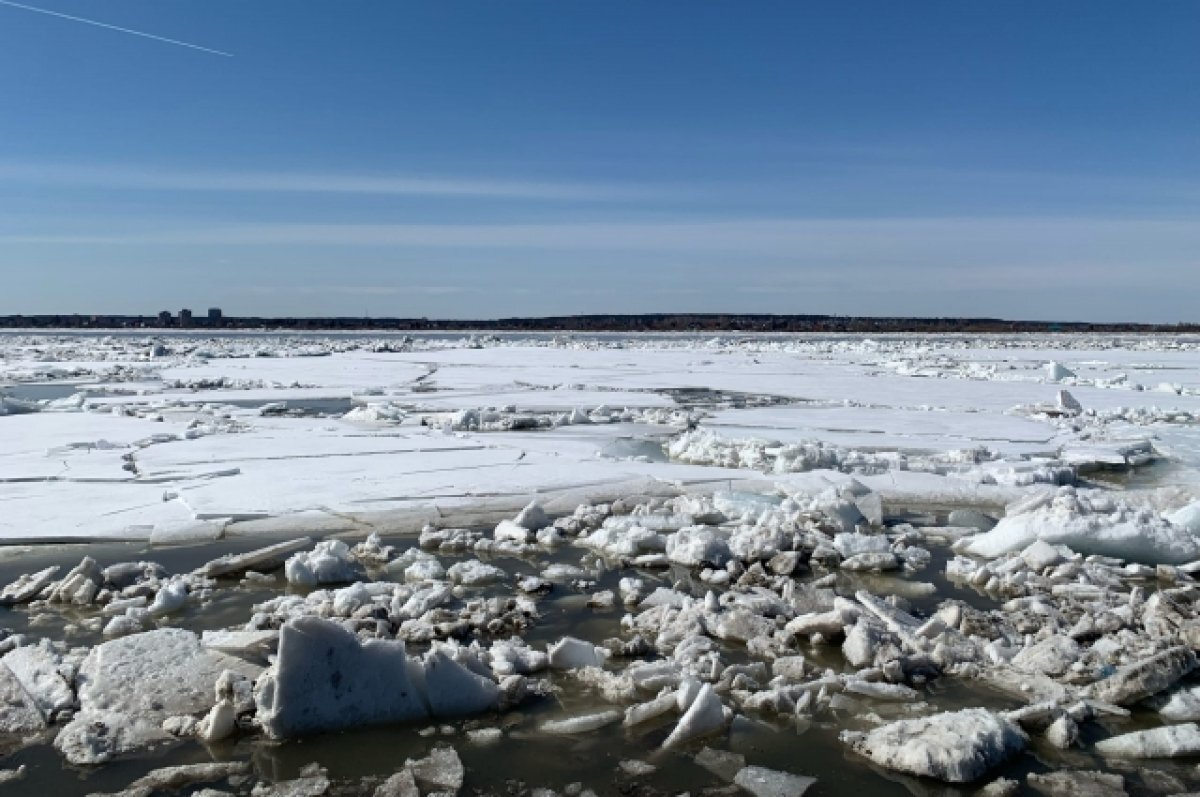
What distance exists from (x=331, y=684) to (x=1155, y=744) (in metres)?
2.62

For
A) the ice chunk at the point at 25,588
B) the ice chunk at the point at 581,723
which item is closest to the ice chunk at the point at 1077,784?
the ice chunk at the point at 581,723

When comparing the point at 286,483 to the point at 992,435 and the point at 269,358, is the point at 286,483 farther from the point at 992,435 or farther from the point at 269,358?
the point at 269,358

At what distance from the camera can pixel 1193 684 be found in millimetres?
3301

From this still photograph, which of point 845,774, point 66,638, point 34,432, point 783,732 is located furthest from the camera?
point 34,432

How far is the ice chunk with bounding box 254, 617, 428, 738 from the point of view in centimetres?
292

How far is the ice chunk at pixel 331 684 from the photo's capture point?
2.92m

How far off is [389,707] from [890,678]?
5.87ft

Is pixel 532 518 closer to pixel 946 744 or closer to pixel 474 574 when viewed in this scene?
pixel 474 574

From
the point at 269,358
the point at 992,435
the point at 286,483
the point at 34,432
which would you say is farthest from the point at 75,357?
the point at 992,435

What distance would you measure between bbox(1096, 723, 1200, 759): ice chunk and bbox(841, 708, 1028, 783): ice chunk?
26 centimetres

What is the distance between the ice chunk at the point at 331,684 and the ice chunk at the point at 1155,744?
7.26ft

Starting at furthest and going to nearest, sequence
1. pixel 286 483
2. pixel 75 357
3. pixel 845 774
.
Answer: pixel 75 357
pixel 286 483
pixel 845 774

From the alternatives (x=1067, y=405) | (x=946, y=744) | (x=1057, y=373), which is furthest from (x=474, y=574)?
(x=1057, y=373)

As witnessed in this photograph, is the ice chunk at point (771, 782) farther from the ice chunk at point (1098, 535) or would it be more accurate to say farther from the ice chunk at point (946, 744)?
the ice chunk at point (1098, 535)
